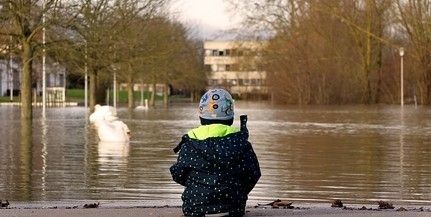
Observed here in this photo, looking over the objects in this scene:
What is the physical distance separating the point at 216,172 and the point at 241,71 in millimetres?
75164

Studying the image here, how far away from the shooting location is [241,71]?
82.8 metres

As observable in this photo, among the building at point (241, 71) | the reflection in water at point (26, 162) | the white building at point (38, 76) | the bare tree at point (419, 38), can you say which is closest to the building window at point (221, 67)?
the building at point (241, 71)

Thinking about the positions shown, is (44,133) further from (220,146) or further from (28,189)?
(220,146)

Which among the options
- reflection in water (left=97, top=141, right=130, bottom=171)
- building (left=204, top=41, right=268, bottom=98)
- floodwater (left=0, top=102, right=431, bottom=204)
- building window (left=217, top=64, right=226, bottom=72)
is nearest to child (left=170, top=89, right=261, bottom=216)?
floodwater (left=0, top=102, right=431, bottom=204)

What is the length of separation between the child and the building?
6702 centimetres

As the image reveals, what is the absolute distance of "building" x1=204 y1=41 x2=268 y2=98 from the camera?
7725 centimetres

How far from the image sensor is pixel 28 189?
39.5 ft

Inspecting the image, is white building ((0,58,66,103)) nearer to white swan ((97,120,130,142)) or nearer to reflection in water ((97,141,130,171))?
white swan ((97,120,130,142))

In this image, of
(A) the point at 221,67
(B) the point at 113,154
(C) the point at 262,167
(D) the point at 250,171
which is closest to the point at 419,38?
(B) the point at 113,154

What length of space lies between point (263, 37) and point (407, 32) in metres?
13.2

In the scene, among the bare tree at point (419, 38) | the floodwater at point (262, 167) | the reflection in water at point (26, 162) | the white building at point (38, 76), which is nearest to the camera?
the floodwater at point (262, 167)

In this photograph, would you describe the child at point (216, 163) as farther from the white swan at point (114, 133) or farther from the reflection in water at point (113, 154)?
the white swan at point (114, 133)

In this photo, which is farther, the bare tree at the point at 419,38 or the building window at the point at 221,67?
the building window at the point at 221,67

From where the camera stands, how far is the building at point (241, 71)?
77.2 metres
